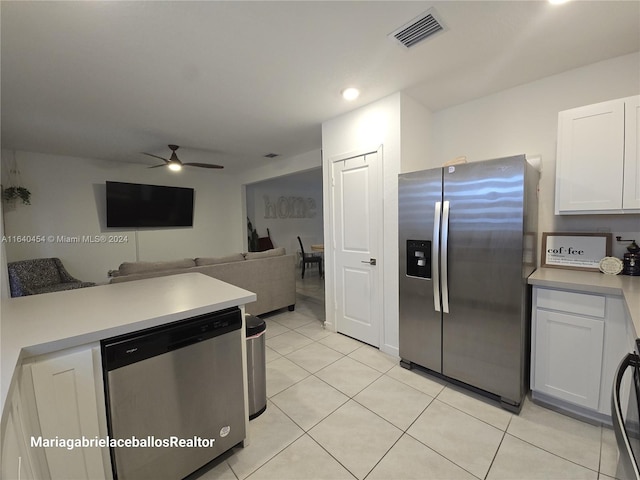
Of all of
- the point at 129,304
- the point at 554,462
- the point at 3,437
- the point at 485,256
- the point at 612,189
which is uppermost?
the point at 612,189

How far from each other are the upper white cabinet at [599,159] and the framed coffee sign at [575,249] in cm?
33

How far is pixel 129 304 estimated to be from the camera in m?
1.39

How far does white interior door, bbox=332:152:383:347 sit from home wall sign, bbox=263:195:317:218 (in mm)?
4448

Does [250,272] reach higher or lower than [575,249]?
lower

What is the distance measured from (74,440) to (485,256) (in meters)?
2.37

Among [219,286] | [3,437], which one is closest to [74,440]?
[3,437]

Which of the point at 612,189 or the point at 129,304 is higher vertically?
the point at 612,189

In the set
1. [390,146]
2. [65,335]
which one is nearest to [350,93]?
[390,146]

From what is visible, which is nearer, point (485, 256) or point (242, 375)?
point (242, 375)

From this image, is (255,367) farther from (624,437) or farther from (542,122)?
(542,122)

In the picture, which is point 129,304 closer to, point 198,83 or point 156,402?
point 156,402

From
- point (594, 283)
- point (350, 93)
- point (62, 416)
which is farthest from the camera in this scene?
point (350, 93)

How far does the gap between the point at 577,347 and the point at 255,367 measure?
2076 mm

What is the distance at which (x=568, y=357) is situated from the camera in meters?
1.70
